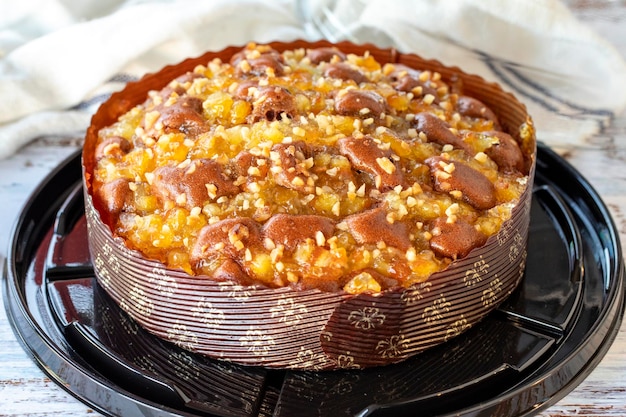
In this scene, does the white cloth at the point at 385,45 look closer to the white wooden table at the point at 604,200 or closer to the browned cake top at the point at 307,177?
the white wooden table at the point at 604,200

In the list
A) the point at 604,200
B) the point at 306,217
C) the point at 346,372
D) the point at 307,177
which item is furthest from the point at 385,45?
the point at 346,372

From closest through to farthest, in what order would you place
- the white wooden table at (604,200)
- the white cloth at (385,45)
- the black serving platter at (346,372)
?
the black serving platter at (346,372) < the white wooden table at (604,200) < the white cloth at (385,45)

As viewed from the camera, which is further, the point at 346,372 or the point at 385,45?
the point at 385,45

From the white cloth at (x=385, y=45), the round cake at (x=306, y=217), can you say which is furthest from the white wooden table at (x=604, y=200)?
the round cake at (x=306, y=217)

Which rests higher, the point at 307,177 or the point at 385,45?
the point at 307,177

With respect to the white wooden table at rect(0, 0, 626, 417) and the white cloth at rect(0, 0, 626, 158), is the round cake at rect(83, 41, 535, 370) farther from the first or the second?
the white cloth at rect(0, 0, 626, 158)

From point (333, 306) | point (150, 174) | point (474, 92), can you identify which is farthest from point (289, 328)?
point (474, 92)

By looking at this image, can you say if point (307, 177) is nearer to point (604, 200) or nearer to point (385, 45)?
point (604, 200)
